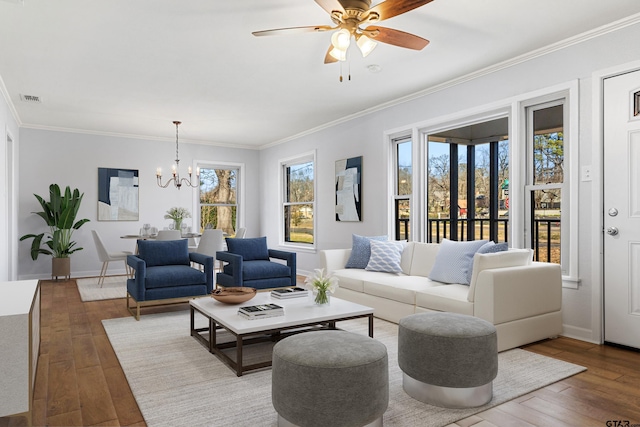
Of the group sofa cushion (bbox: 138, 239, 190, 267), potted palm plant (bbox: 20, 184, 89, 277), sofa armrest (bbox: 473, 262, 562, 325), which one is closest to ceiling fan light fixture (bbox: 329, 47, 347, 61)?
sofa armrest (bbox: 473, 262, 562, 325)

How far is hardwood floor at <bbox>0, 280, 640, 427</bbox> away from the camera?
2.16 meters

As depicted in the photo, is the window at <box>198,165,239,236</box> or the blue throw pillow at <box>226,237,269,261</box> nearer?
the blue throw pillow at <box>226,237,269,261</box>

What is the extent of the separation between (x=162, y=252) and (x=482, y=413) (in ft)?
12.1

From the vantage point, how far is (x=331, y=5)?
2475 mm

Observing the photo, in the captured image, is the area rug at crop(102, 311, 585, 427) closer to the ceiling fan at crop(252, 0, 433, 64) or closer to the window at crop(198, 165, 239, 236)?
the ceiling fan at crop(252, 0, 433, 64)

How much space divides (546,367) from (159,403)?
2497 mm

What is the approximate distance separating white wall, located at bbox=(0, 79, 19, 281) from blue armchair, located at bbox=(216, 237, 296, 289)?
2513 millimetres

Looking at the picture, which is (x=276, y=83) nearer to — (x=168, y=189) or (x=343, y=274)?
(x=343, y=274)

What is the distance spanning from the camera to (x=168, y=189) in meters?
7.95

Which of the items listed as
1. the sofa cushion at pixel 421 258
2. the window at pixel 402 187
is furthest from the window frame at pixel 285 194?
the sofa cushion at pixel 421 258

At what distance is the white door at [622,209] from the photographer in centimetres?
323

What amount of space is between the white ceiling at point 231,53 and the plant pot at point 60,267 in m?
2.23

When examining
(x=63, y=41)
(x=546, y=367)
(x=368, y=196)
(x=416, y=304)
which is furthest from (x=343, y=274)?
(x=63, y=41)

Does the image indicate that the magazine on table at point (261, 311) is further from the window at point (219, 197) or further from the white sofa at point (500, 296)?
the window at point (219, 197)
